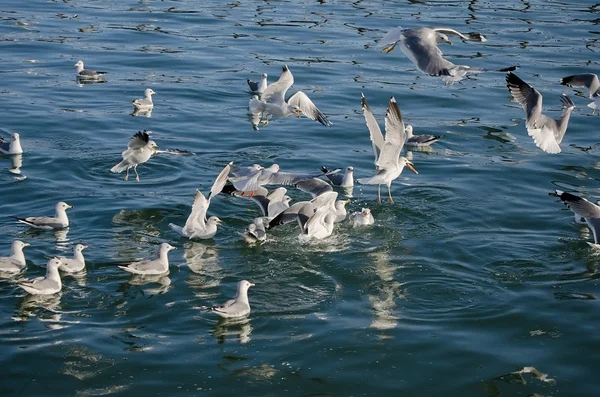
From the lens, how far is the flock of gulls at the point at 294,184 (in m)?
11.6

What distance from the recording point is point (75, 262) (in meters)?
11.7

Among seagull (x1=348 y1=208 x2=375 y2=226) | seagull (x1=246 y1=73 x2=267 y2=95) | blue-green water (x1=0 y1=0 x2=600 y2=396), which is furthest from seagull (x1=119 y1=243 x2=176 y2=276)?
seagull (x1=246 y1=73 x2=267 y2=95)

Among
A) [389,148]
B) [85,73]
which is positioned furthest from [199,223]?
[85,73]

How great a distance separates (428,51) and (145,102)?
722 cm

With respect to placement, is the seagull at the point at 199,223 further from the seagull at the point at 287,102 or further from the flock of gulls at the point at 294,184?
the seagull at the point at 287,102

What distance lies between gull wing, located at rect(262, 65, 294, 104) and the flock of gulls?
0.02 m

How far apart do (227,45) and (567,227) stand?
14.4m

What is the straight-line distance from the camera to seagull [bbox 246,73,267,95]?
68.7 feet

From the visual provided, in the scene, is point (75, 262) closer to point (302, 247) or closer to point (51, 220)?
point (51, 220)

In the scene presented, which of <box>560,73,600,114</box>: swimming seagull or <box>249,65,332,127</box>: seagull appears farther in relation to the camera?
<box>560,73,600,114</box>: swimming seagull

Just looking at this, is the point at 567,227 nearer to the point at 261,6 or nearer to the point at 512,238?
the point at 512,238

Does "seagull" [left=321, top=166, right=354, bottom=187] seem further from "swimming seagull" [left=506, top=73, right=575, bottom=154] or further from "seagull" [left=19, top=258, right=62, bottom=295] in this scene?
"seagull" [left=19, top=258, right=62, bottom=295]

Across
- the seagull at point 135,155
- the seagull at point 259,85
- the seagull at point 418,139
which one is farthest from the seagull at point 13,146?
the seagull at point 418,139

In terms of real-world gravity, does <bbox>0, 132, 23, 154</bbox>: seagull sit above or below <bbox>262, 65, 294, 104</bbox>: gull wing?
below
